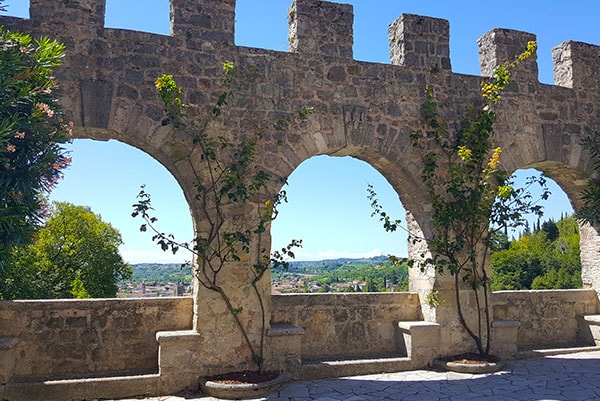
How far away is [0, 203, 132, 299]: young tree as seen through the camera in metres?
20.0

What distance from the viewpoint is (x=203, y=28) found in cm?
634

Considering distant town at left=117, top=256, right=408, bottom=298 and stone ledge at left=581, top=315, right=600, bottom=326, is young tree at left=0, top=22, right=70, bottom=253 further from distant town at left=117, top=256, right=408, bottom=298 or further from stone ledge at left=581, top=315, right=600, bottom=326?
stone ledge at left=581, top=315, right=600, bottom=326

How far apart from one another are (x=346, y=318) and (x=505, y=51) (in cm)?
442

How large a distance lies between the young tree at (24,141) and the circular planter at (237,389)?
238cm

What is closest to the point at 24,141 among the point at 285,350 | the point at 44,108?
the point at 44,108

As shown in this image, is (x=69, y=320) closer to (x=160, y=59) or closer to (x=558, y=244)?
(x=160, y=59)

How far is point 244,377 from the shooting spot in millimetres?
5707

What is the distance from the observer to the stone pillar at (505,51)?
25.0 feet

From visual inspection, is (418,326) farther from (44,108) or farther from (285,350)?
(44,108)

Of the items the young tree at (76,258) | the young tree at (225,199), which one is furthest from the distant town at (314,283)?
the young tree at (76,258)

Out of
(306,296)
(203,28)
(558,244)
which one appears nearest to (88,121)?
(203,28)

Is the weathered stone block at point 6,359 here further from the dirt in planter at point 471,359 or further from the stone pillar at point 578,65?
the stone pillar at point 578,65

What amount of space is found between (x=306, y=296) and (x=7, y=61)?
13.8ft

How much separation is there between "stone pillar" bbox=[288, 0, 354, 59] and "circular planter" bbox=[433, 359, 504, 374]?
408cm
